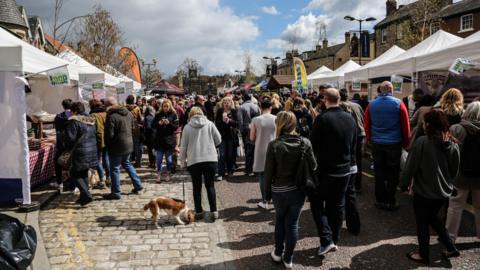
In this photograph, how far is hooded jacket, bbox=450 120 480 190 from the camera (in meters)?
4.33

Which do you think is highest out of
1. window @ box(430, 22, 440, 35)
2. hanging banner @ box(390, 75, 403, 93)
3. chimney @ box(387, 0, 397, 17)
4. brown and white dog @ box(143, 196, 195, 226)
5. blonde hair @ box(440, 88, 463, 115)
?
chimney @ box(387, 0, 397, 17)

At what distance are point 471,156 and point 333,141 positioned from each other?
5.75 feet

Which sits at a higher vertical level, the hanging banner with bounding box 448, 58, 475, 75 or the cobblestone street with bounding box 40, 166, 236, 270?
the hanging banner with bounding box 448, 58, 475, 75

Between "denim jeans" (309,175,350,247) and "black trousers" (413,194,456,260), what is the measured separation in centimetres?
83

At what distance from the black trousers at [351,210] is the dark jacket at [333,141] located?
0.68m

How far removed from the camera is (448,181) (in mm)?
3920

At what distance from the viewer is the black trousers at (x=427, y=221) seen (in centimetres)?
393

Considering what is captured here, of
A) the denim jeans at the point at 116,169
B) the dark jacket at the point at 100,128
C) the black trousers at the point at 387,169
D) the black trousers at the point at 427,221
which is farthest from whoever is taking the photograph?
the dark jacket at the point at 100,128

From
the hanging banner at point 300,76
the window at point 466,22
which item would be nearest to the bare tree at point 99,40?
the hanging banner at point 300,76

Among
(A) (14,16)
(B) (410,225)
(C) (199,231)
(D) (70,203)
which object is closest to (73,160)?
(D) (70,203)

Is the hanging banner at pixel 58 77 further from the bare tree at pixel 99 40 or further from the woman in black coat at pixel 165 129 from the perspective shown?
the bare tree at pixel 99 40

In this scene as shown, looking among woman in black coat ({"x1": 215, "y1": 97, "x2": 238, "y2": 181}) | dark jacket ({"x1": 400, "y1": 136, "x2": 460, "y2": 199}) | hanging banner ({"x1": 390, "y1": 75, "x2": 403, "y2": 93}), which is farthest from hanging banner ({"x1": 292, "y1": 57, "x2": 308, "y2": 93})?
dark jacket ({"x1": 400, "y1": 136, "x2": 460, "y2": 199})

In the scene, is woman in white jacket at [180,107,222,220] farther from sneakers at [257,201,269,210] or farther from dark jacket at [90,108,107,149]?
dark jacket at [90,108,107,149]

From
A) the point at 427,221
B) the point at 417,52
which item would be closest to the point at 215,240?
the point at 427,221
